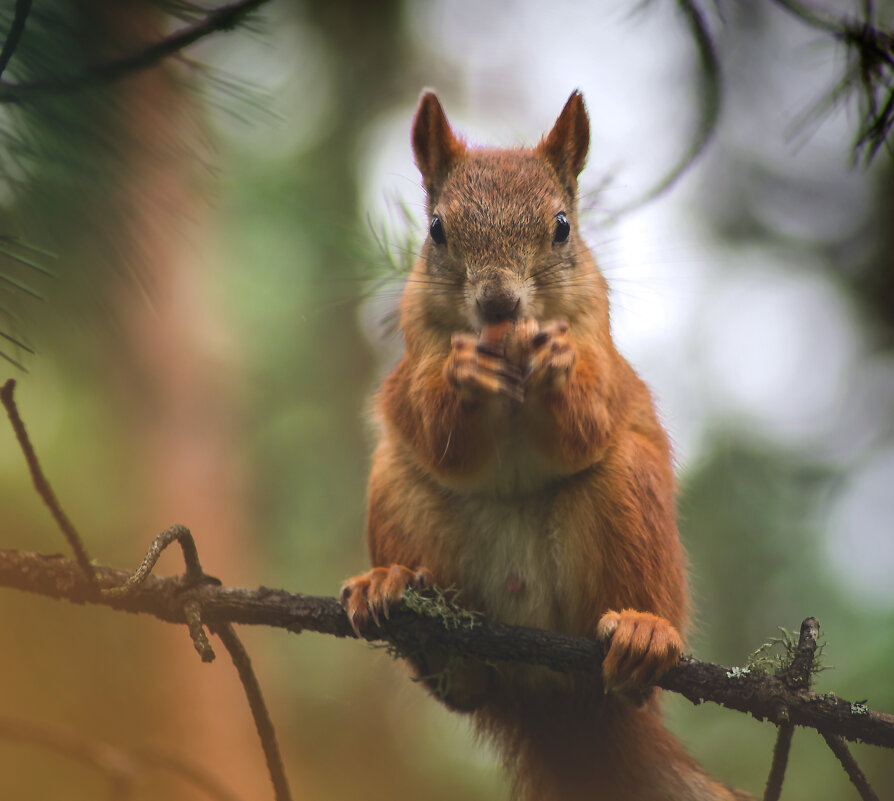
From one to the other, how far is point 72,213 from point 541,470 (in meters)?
0.85

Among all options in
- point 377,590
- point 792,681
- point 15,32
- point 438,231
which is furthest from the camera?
point 438,231

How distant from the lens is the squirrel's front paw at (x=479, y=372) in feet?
4.02

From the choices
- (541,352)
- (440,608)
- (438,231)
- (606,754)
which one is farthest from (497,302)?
(606,754)

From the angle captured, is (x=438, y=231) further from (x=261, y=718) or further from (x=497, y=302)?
(x=261, y=718)

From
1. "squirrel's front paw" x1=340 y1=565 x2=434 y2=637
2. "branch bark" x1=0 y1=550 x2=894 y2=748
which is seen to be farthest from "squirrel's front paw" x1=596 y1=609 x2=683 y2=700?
"squirrel's front paw" x1=340 y1=565 x2=434 y2=637

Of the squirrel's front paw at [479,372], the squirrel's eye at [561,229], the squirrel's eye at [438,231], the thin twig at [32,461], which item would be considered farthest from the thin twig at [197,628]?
the squirrel's eye at [561,229]

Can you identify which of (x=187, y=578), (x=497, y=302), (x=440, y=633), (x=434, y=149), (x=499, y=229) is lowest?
(x=187, y=578)

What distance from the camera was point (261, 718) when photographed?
3.32ft

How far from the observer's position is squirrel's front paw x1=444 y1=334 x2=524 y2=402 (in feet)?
4.02

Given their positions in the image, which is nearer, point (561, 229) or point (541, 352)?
point (541, 352)

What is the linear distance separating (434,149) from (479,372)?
0.58 m

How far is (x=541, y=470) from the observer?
4.71ft

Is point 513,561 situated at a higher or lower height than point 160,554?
higher

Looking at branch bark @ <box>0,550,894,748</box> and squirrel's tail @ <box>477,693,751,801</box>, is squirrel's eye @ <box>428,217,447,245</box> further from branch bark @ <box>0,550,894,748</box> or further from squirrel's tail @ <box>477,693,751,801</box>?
squirrel's tail @ <box>477,693,751,801</box>
